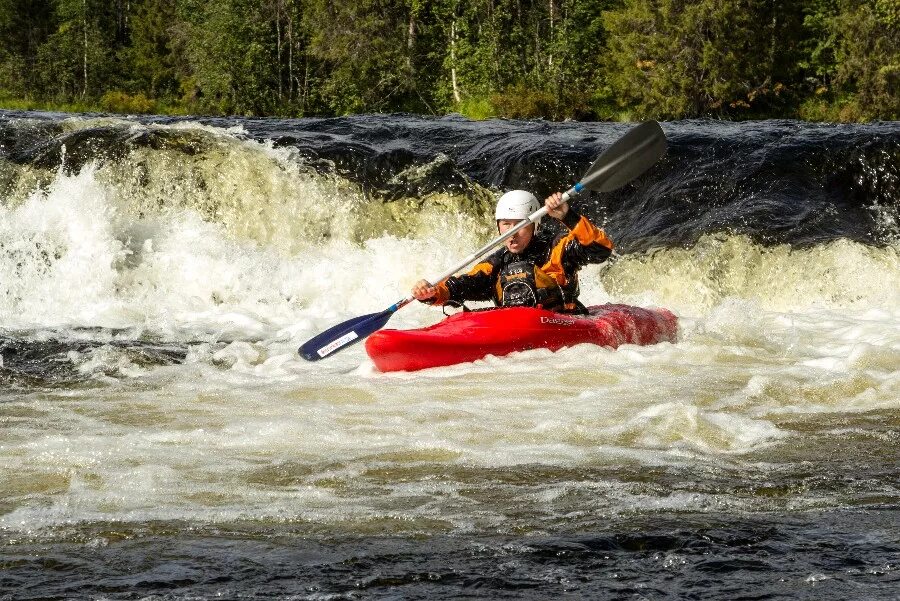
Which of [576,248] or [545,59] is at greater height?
[545,59]

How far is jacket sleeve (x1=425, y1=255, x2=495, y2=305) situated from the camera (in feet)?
22.8

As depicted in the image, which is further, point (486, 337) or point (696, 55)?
point (696, 55)

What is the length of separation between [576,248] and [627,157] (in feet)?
3.04

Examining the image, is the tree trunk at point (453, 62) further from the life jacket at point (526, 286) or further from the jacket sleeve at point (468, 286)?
the life jacket at point (526, 286)

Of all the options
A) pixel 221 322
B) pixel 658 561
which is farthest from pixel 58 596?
pixel 221 322

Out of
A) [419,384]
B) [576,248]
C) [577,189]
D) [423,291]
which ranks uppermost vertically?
[577,189]

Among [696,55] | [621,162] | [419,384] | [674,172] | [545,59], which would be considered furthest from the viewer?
[545,59]

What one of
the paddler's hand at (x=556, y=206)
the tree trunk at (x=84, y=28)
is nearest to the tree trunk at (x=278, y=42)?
the tree trunk at (x=84, y=28)

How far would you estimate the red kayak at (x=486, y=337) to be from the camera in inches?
252

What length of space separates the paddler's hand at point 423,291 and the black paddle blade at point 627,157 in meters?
1.22

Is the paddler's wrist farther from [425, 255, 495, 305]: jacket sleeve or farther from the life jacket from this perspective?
[425, 255, 495, 305]: jacket sleeve

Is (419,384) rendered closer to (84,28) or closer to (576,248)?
(576,248)

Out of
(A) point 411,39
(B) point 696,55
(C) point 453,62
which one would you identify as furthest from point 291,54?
(B) point 696,55

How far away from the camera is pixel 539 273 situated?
6.86 meters
